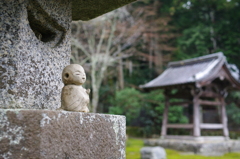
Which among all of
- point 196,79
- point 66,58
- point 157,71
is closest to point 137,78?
point 157,71

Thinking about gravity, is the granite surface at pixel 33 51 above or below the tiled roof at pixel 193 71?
below

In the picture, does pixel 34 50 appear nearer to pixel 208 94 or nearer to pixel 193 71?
pixel 193 71

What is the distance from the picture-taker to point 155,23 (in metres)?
14.9

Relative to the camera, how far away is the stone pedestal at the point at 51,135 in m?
1.04

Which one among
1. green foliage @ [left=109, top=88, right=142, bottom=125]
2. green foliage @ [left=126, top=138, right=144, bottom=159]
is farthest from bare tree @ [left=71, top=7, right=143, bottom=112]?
green foliage @ [left=126, top=138, right=144, bottom=159]

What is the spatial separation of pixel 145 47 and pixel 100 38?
456cm

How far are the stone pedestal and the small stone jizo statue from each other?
4.5 inches

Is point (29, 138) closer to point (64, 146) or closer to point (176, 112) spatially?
point (64, 146)

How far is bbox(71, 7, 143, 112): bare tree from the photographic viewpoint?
10031 mm

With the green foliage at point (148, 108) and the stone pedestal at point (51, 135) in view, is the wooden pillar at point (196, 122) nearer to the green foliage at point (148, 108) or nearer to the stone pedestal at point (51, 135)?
the green foliage at point (148, 108)

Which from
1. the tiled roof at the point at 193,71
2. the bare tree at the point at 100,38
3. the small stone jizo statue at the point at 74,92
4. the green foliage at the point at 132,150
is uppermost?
the bare tree at the point at 100,38

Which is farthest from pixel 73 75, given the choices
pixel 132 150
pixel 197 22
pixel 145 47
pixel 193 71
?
pixel 197 22

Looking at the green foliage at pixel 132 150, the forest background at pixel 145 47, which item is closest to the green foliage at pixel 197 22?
the forest background at pixel 145 47

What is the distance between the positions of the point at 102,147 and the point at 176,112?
10082mm
